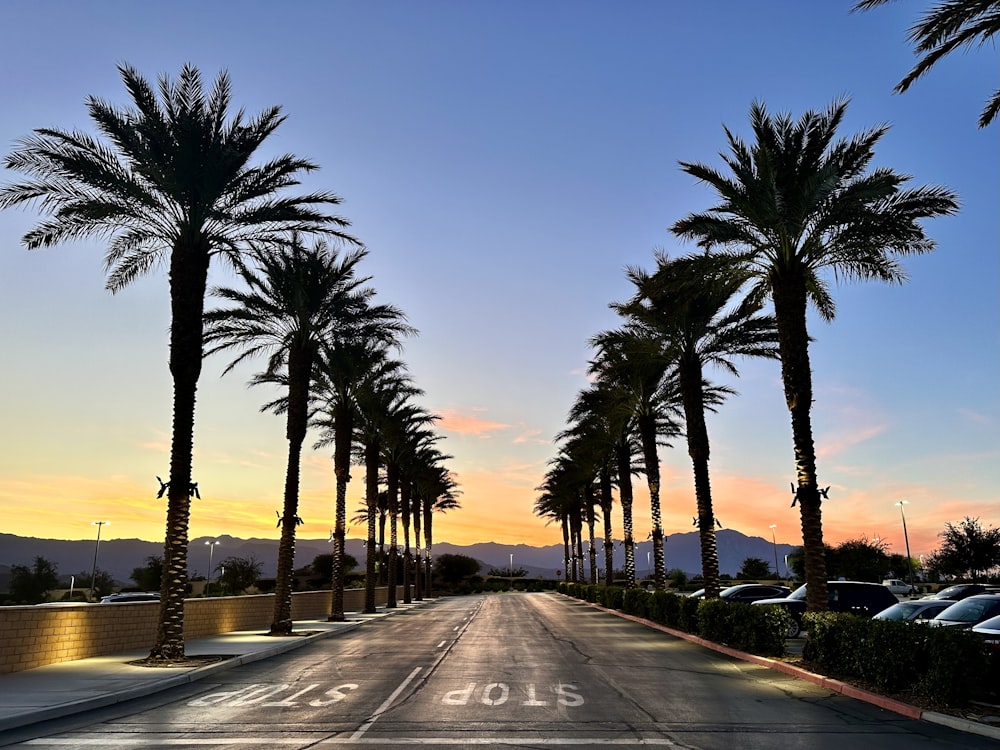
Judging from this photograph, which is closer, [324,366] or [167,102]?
[167,102]

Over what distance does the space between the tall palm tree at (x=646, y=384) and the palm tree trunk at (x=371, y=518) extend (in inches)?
558

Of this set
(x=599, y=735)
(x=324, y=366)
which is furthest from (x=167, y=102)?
(x=599, y=735)

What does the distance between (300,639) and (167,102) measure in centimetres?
1567

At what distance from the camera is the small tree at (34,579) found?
6284cm

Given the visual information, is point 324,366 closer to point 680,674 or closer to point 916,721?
point 680,674

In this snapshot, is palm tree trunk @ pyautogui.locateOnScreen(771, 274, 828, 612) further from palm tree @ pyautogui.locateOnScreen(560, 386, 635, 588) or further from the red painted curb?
palm tree @ pyautogui.locateOnScreen(560, 386, 635, 588)

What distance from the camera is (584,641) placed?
77.2 ft

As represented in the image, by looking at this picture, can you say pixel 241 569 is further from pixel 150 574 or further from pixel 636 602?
pixel 636 602

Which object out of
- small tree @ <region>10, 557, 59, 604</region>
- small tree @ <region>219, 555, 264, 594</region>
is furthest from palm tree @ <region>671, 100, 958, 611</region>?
small tree @ <region>219, 555, 264, 594</region>

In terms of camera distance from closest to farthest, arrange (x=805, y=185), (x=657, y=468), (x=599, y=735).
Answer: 1. (x=599, y=735)
2. (x=805, y=185)
3. (x=657, y=468)

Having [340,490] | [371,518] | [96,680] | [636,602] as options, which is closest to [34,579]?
[371,518]

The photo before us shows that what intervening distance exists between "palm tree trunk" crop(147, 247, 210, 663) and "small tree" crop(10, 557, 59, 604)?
165 feet

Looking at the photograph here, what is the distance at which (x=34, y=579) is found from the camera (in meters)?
65.0

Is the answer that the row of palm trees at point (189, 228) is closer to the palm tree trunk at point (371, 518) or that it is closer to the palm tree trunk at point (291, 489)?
the palm tree trunk at point (291, 489)
